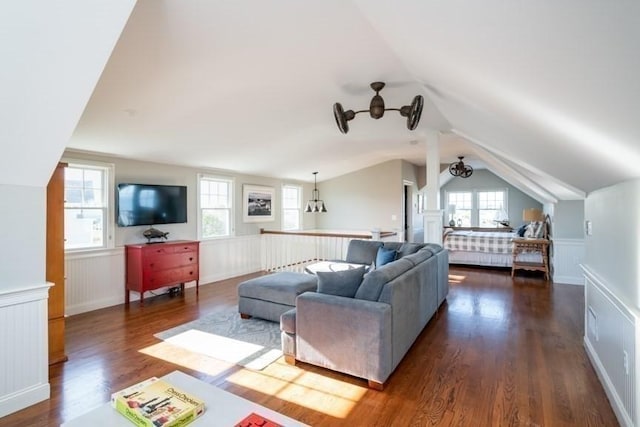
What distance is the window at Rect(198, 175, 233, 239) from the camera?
5914mm

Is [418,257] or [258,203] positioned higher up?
[258,203]

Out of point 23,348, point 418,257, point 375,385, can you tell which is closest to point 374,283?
point 375,385

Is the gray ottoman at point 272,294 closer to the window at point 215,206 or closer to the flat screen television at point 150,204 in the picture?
the flat screen television at point 150,204

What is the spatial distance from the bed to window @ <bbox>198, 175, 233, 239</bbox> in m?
4.85

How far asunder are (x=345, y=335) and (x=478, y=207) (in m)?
8.74

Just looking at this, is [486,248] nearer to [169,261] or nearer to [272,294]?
[272,294]

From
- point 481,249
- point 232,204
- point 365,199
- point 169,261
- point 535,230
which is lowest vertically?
point 481,249

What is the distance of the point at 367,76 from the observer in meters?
3.43

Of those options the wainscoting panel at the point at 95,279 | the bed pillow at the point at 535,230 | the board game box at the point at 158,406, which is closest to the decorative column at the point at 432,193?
the bed pillow at the point at 535,230

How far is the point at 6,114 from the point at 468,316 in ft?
15.5

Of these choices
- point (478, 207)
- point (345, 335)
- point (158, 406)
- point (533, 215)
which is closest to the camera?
point (158, 406)

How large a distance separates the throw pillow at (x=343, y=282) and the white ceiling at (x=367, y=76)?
5.54 ft

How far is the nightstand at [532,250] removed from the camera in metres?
6.16

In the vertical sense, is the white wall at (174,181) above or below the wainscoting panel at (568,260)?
above
